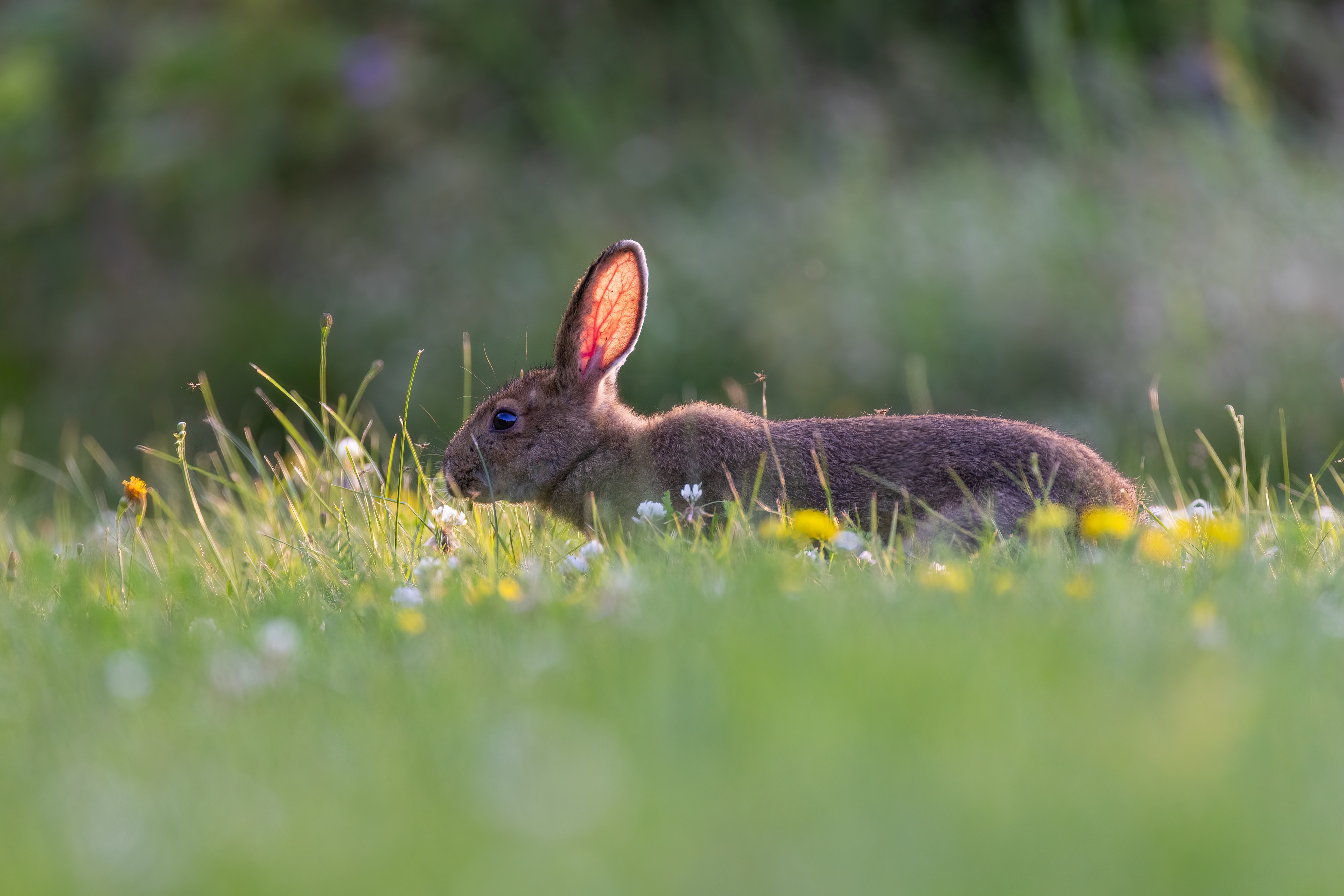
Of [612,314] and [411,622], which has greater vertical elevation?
[612,314]

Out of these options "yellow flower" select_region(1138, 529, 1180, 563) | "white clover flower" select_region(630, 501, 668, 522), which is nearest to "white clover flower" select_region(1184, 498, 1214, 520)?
"yellow flower" select_region(1138, 529, 1180, 563)

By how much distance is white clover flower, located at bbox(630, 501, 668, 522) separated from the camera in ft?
15.3

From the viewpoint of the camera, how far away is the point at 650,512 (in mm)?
4809

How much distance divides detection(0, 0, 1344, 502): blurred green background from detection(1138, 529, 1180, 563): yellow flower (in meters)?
5.78

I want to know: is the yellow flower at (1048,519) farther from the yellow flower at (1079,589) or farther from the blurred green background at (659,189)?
the blurred green background at (659,189)

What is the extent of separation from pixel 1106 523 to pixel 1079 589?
630 mm

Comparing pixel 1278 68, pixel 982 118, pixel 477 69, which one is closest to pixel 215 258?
pixel 477 69

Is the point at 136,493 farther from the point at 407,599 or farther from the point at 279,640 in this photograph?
the point at 279,640

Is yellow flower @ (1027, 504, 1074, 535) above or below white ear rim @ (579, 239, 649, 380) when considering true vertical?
below

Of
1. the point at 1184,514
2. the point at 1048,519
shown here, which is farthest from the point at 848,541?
the point at 1184,514

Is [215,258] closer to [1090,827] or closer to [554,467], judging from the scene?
[554,467]

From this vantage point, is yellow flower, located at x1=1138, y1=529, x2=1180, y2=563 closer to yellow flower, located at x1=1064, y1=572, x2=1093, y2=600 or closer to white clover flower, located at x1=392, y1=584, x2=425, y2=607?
yellow flower, located at x1=1064, y1=572, x2=1093, y2=600

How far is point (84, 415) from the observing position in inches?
481

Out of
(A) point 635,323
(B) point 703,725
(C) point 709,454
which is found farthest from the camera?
(A) point 635,323
